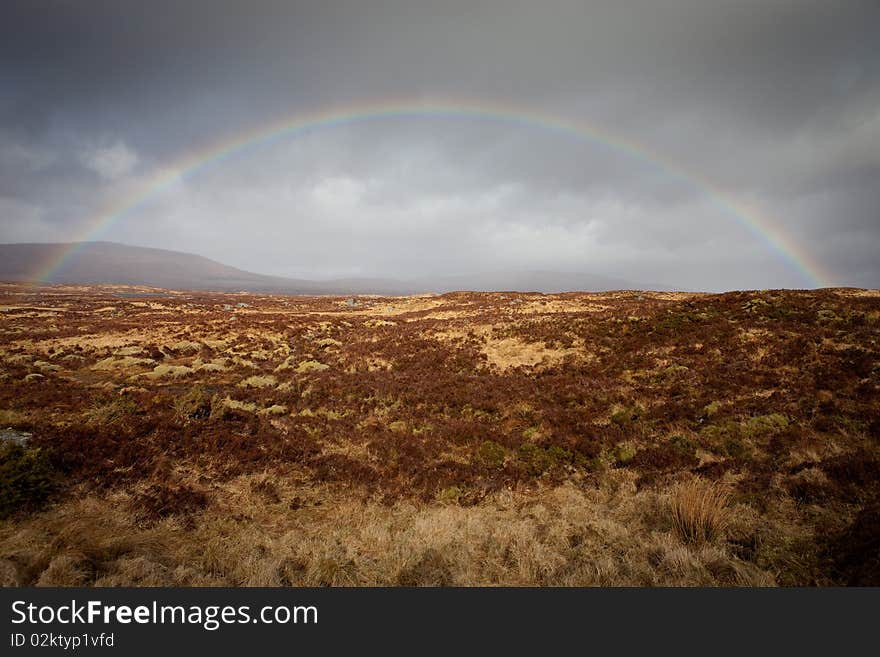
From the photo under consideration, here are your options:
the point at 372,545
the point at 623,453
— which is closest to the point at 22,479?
the point at 372,545

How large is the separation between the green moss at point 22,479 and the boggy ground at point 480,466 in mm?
56

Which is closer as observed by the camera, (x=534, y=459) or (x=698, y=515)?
(x=698, y=515)

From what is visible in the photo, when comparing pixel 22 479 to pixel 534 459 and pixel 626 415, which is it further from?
pixel 626 415

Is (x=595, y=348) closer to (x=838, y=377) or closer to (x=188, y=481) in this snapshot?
(x=838, y=377)

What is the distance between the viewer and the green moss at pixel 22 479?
23.1ft

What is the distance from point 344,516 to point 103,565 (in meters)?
4.01

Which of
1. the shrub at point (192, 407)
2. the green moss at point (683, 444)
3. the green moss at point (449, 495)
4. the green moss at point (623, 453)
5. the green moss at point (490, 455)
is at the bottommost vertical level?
the green moss at point (449, 495)

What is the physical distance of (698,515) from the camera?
623 centimetres

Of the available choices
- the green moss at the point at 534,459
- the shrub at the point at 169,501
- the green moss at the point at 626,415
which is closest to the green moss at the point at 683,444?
the green moss at the point at 626,415

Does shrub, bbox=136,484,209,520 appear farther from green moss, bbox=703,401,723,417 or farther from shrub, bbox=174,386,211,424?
green moss, bbox=703,401,723,417

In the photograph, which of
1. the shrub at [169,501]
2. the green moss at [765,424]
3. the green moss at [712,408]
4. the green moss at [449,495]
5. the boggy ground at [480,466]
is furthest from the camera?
the green moss at [712,408]

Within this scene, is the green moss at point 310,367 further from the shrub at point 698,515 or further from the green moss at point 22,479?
the shrub at point 698,515

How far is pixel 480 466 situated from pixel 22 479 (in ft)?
34.2

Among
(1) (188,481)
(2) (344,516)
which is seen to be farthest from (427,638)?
(1) (188,481)
